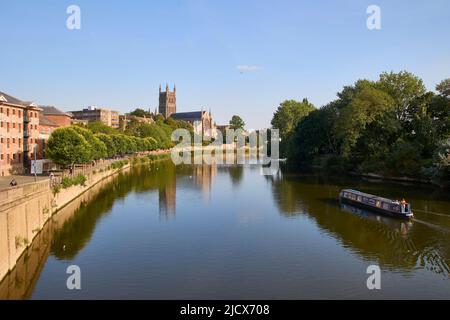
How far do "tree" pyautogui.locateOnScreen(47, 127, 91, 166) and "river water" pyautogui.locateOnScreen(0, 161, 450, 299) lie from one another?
25.1 ft

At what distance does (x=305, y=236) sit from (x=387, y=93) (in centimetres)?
6663

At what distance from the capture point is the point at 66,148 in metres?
61.3

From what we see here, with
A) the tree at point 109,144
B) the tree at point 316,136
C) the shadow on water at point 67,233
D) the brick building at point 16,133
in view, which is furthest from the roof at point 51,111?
the tree at point 316,136

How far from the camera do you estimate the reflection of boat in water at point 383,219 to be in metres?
39.9

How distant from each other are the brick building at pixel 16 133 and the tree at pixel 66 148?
18.6ft

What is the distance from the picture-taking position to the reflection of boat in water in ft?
131

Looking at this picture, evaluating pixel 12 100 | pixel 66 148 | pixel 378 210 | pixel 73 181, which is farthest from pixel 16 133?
pixel 378 210

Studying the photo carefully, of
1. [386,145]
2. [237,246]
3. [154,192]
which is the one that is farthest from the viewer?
[386,145]

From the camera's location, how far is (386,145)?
84.1 meters

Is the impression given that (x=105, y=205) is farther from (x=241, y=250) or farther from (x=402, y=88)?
(x=402, y=88)

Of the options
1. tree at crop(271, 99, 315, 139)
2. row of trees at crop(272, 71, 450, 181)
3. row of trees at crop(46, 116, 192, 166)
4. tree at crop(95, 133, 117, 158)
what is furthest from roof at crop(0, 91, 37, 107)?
tree at crop(271, 99, 315, 139)
